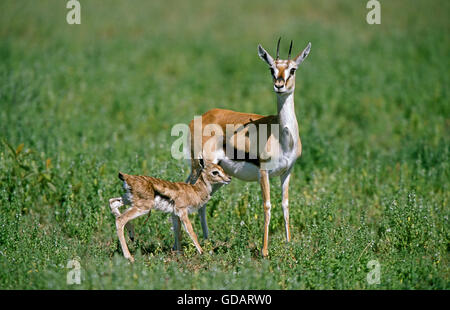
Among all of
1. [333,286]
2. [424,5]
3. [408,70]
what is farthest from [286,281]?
[424,5]

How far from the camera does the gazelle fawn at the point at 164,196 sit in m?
7.25

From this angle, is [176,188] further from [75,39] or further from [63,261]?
[75,39]

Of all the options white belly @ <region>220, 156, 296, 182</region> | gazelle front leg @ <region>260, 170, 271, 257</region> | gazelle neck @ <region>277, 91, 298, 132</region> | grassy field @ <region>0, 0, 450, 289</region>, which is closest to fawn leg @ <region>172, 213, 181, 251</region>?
grassy field @ <region>0, 0, 450, 289</region>

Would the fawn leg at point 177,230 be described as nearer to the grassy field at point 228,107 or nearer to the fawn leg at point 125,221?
the grassy field at point 228,107

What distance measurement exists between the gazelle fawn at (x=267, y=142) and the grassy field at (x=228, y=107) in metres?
0.76

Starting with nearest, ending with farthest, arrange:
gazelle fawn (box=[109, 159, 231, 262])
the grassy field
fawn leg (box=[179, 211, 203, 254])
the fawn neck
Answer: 1. the grassy field
2. gazelle fawn (box=[109, 159, 231, 262])
3. fawn leg (box=[179, 211, 203, 254])
4. the fawn neck

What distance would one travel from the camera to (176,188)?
7.63 metres

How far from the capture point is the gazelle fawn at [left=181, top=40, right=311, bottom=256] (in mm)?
7504

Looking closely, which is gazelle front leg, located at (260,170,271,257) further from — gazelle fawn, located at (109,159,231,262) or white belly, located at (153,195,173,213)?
white belly, located at (153,195,173,213)

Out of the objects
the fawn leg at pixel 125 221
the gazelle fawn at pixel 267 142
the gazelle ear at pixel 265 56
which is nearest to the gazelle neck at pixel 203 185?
the gazelle fawn at pixel 267 142

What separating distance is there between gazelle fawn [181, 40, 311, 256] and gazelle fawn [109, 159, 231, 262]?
290mm

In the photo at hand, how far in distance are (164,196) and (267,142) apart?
5.16 feet

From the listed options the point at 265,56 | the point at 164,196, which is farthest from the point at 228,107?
the point at 164,196

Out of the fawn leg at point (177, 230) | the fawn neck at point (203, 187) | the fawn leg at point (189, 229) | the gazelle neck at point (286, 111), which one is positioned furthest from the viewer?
the fawn neck at point (203, 187)
